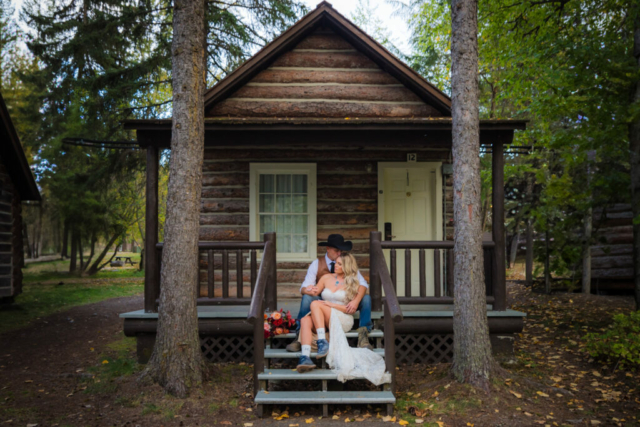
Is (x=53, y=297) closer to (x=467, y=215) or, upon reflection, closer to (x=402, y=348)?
(x=402, y=348)

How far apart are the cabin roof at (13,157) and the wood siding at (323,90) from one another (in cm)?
619

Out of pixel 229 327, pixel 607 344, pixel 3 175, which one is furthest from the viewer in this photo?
pixel 3 175

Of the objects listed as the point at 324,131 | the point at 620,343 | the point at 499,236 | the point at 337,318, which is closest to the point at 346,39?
the point at 324,131

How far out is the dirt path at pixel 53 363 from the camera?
16.9 feet

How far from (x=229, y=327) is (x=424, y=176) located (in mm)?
4834

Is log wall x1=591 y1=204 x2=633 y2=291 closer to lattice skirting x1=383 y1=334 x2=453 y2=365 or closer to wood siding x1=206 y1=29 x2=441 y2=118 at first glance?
wood siding x1=206 y1=29 x2=441 y2=118

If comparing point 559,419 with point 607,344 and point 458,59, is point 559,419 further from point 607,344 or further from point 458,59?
point 458,59

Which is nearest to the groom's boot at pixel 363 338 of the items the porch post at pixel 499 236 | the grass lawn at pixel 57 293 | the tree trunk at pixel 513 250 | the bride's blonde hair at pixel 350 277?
the bride's blonde hair at pixel 350 277

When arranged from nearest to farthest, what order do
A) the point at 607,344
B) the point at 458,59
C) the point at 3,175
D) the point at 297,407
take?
1. the point at 297,407
2. the point at 458,59
3. the point at 607,344
4. the point at 3,175

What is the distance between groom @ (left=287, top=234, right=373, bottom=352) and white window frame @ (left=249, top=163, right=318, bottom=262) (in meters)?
2.91

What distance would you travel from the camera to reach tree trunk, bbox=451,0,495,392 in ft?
17.9

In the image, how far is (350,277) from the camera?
5.82m

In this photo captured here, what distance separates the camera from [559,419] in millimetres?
4789

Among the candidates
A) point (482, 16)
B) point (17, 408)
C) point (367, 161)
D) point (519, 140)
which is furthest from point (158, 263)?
point (519, 140)
